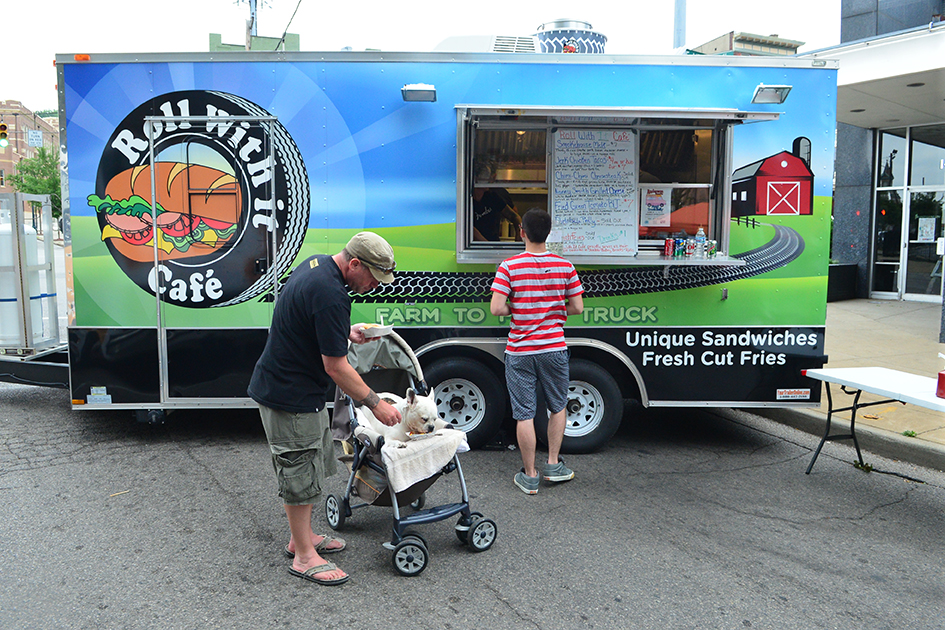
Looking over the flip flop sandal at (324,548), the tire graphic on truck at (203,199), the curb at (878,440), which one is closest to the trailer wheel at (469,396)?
the tire graphic on truck at (203,199)

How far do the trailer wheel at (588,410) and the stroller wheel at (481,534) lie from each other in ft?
5.47

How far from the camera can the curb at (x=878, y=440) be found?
17.6ft

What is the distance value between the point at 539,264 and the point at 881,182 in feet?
40.1

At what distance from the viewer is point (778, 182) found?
17.6ft

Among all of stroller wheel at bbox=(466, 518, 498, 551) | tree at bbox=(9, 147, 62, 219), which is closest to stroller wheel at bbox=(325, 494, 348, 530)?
stroller wheel at bbox=(466, 518, 498, 551)

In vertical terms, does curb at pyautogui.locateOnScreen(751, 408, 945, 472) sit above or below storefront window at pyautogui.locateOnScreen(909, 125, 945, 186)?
below

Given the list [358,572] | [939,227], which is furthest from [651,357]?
[939,227]

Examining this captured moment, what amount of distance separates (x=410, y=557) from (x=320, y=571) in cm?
45

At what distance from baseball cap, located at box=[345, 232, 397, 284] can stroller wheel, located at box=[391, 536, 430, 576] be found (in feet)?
4.50

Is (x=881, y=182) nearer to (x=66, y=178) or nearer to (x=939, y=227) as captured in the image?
(x=939, y=227)

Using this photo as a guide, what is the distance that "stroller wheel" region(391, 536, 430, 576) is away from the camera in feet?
11.7

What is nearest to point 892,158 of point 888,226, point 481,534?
point 888,226

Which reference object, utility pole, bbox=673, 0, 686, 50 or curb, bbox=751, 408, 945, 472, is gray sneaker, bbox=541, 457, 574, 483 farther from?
utility pole, bbox=673, 0, 686, 50

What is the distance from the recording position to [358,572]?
3.65 metres
